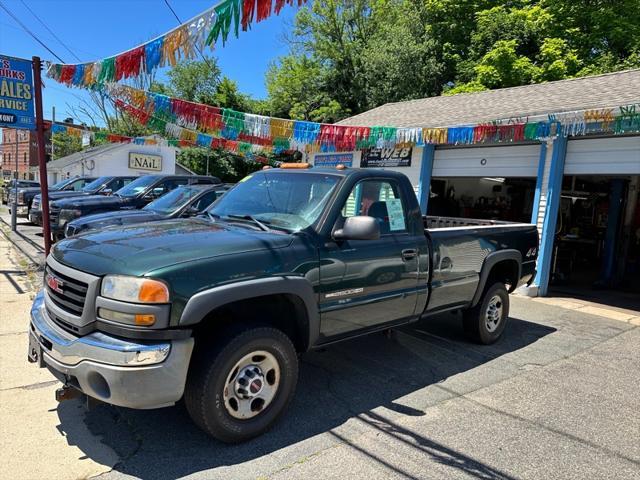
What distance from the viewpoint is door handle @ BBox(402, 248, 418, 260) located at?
4.23 m

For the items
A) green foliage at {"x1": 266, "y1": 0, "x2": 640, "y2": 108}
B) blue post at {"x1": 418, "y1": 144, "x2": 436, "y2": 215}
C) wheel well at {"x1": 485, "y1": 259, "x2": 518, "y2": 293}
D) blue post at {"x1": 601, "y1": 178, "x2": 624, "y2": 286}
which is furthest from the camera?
green foliage at {"x1": 266, "y1": 0, "x2": 640, "y2": 108}

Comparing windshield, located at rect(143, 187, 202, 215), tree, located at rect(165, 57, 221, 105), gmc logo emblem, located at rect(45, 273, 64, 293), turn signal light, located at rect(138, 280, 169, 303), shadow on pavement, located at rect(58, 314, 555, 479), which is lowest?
shadow on pavement, located at rect(58, 314, 555, 479)

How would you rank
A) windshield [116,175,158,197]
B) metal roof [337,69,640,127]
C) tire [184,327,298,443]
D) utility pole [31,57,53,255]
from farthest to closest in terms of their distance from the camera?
windshield [116,175,158,197] → metal roof [337,69,640,127] → utility pole [31,57,53,255] → tire [184,327,298,443]

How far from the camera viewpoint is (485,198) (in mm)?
15898

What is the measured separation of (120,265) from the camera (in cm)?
291

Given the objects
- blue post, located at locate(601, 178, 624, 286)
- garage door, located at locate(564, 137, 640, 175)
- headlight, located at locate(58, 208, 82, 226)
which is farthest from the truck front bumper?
blue post, located at locate(601, 178, 624, 286)

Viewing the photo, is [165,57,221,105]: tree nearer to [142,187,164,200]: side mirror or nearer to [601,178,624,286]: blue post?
[142,187,164,200]: side mirror

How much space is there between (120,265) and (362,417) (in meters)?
2.18

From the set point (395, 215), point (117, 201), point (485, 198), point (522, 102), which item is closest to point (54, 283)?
point (395, 215)

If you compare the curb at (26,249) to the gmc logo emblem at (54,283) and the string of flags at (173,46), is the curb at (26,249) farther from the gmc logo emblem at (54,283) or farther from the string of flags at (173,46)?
the gmc logo emblem at (54,283)

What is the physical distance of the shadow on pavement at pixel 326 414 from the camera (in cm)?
308

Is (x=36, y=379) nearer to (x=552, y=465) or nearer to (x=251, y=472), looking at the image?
(x=251, y=472)

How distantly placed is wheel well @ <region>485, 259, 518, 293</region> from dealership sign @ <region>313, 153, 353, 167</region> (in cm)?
820

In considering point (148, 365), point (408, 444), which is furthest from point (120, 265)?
point (408, 444)
